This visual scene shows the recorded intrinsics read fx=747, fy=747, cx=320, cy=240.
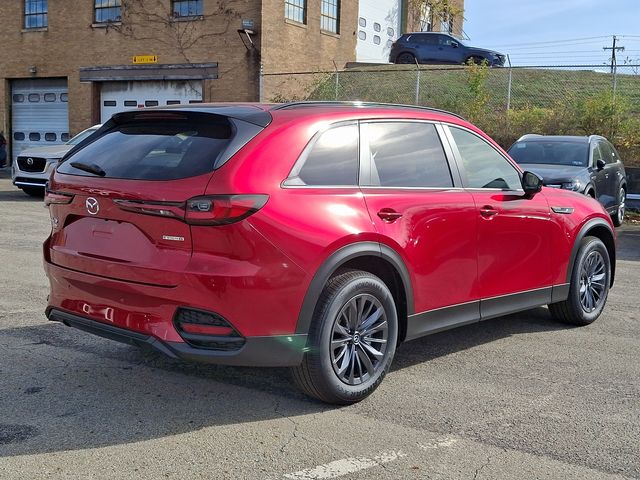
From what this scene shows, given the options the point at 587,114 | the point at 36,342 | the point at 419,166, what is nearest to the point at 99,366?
the point at 36,342

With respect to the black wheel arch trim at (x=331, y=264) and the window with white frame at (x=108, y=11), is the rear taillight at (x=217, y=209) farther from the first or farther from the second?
the window with white frame at (x=108, y=11)

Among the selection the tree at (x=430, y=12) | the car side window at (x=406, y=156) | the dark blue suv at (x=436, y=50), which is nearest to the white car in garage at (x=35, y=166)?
the car side window at (x=406, y=156)

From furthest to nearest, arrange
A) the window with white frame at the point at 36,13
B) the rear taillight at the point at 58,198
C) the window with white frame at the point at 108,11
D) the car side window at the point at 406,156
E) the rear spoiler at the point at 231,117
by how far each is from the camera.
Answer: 1. the window with white frame at the point at 36,13
2. the window with white frame at the point at 108,11
3. the car side window at the point at 406,156
4. the rear taillight at the point at 58,198
5. the rear spoiler at the point at 231,117

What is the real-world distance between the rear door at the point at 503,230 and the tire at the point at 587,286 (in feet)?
1.47

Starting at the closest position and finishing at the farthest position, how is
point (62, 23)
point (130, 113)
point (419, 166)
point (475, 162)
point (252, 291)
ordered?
point (252, 291), point (130, 113), point (419, 166), point (475, 162), point (62, 23)

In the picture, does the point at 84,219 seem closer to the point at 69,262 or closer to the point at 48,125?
the point at 69,262

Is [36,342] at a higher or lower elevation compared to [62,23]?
lower

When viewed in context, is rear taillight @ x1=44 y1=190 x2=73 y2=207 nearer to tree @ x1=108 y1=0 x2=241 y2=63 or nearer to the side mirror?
the side mirror

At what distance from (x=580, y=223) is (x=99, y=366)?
4.02 m

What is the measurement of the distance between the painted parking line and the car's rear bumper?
0.68 m

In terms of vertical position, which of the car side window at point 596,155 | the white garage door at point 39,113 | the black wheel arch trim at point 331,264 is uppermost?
the white garage door at point 39,113

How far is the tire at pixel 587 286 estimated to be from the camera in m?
6.35

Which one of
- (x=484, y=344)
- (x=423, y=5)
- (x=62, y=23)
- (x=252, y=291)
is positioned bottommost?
(x=484, y=344)

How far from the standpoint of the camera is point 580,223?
20.7ft
